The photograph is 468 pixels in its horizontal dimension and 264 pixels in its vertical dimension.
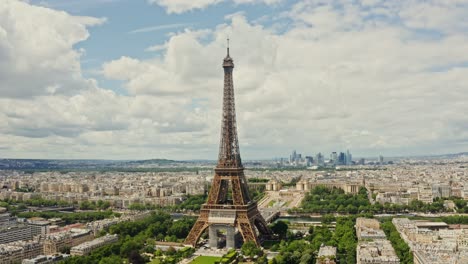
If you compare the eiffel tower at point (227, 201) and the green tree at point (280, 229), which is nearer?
the eiffel tower at point (227, 201)

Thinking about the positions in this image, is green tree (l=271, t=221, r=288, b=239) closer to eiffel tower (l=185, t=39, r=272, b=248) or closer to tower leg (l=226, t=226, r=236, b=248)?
eiffel tower (l=185, t=39, r=272, b=248)

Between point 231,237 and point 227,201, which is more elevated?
point 227,201

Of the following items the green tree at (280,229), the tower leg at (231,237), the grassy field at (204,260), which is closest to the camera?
the grassy field at (204,260)

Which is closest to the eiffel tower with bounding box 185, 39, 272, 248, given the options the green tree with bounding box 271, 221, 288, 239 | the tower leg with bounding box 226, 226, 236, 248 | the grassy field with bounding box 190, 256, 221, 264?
the tower leg with bounding box 226, 226, 236, 248

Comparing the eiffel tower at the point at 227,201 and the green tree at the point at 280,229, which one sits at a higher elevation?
the eiffel tower at the point at 227,201

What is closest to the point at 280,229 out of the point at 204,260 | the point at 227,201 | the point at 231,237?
the point at 227,201

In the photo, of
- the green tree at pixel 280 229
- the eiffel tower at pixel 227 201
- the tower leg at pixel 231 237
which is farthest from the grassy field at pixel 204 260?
the green tree at pixel 280 229

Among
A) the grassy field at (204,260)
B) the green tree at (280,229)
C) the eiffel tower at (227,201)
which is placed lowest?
the grassy field at (204,260)

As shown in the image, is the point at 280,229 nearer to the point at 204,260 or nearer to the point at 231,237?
the point at 231,237

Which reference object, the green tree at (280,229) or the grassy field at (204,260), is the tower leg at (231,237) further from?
the green tree at (280,229)
